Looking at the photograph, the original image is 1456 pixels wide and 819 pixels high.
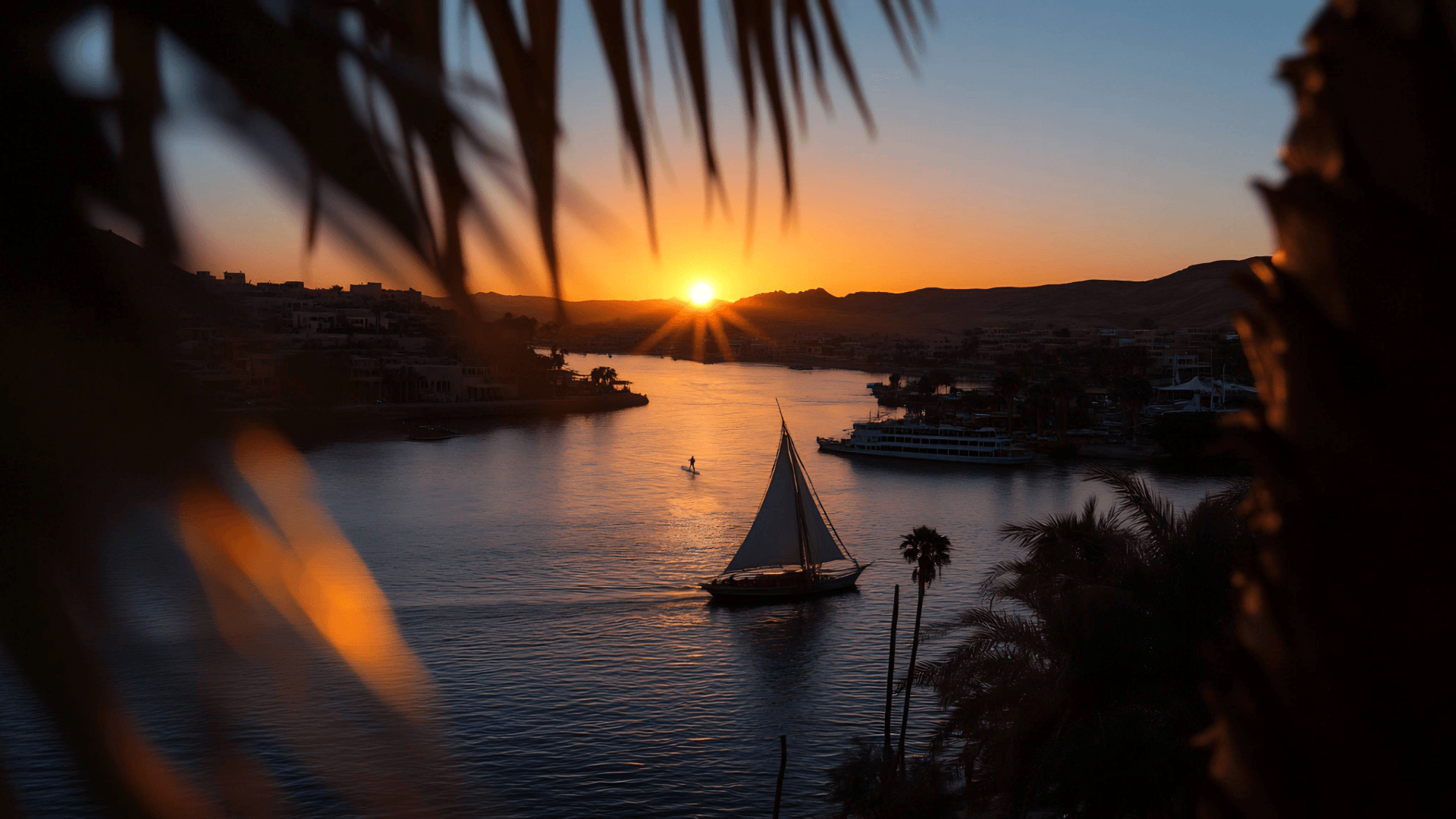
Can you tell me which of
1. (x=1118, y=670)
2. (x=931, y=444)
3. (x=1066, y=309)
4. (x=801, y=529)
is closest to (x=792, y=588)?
(x=801, y=529)

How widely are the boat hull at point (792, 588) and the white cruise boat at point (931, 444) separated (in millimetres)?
22525

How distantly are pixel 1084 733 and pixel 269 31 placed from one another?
32.5 feet

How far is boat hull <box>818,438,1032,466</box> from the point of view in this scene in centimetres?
4891

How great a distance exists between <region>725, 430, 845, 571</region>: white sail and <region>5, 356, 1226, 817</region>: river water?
4.65 ft

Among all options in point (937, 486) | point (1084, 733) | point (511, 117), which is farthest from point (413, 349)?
point (937, 486)

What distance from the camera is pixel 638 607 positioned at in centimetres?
2609

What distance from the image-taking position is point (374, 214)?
2.36 ft

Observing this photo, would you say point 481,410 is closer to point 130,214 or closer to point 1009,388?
point 1009,388

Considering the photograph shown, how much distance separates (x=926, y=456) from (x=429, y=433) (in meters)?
27.4

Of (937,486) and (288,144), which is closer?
(288,144)

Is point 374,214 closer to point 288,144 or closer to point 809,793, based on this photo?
point 288,144

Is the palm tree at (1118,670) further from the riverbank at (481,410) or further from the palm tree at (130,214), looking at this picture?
the riverbank at (481,410)

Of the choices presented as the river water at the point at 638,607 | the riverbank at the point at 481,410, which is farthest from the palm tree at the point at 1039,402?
the riverbank at the point at 481,410

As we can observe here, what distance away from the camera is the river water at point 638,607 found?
17.5 m
